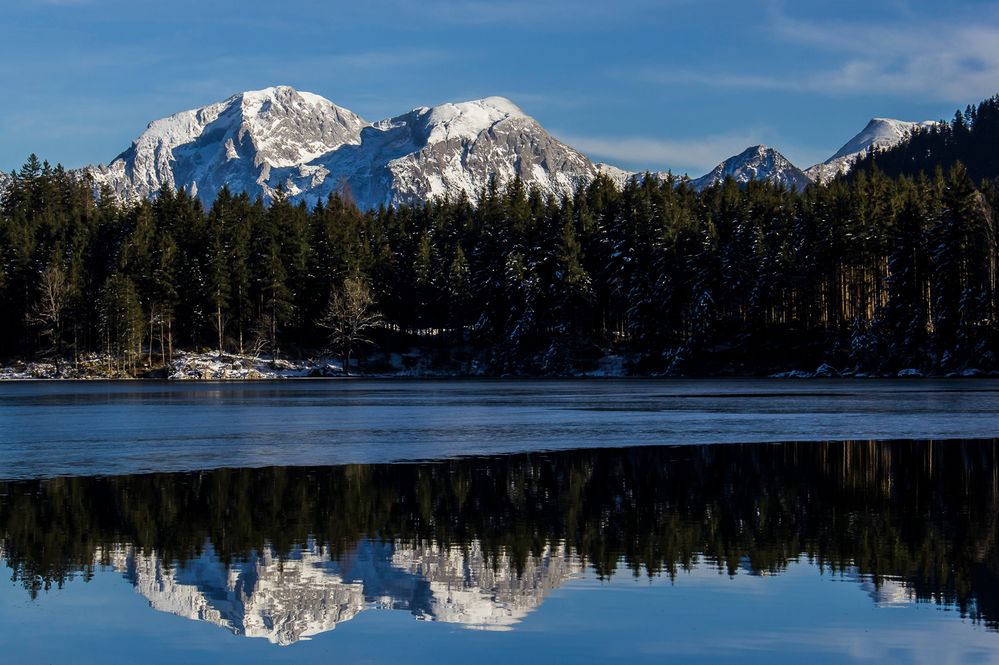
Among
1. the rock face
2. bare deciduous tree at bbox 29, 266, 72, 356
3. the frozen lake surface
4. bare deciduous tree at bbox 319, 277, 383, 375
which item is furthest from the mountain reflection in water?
bare deciduous tree at bbox 29, 266, 72, 356

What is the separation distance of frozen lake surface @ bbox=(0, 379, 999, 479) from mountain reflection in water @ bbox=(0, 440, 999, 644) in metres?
5.62

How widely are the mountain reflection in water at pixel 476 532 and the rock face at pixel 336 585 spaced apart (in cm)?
5

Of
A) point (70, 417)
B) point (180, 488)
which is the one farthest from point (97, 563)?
point (70, 417)

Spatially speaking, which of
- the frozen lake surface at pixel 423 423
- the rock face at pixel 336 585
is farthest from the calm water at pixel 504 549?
the frozen lake surface at pixel 423 423

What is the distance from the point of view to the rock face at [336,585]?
15578 mm

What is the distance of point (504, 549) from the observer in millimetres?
20328

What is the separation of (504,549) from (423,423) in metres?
34.4

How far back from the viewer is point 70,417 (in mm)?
59719

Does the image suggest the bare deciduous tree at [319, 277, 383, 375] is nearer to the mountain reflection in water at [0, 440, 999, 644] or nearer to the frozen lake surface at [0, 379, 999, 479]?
the frozen lake surface at [0, 379, 999, 479]

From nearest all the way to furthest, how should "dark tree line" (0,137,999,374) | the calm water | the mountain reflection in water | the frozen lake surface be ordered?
1. the calm water
2. the mountain reflection in water
3. the frozen lake surface
4. "dark tree line" (0,137,999,374)

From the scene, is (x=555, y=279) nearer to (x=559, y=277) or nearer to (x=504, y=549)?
(x=559, y=277)

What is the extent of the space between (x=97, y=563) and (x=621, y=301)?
11879 centimetres

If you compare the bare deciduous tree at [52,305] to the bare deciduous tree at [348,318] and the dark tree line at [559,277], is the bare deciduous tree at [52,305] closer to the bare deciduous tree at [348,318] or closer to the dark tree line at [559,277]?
the dark tree line at [559,277]

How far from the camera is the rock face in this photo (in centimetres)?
1558
